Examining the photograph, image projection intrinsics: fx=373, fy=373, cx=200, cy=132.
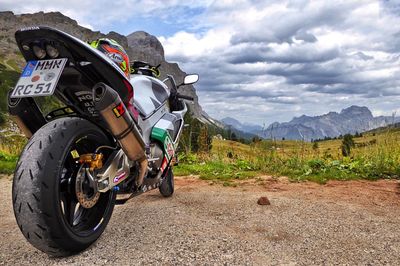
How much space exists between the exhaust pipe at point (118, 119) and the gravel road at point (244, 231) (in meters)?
1.00

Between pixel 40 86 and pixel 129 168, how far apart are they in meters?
1.34

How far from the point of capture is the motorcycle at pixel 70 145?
316 centimetres

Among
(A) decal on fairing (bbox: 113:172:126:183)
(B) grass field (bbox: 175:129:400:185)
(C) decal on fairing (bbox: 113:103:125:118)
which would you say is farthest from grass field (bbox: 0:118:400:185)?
(C) decal on fairing (bbox: 113:103:125:118)

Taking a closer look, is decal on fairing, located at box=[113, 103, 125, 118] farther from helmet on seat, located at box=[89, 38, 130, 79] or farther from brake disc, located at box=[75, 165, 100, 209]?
helmet on seat, located at box=[89, 38, 130, 79]

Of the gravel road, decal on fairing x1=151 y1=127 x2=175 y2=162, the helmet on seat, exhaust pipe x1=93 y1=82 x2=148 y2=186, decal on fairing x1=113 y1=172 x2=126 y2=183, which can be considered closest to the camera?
exhaust pipe x1=93 y1=82 x2=148 y2=186

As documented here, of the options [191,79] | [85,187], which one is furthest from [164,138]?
[191,79]

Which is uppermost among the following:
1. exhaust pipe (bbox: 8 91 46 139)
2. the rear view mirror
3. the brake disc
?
the rear view mirror

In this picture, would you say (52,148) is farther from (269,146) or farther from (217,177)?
(269,146)

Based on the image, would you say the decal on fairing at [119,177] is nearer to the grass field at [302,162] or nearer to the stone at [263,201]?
the stone at [263,201]

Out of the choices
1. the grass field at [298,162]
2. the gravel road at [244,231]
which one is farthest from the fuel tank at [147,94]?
the grass field at [298,162]

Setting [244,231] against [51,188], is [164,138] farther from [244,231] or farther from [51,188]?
[51,188]

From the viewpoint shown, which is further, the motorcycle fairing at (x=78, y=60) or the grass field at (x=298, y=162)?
the grass field at (x=298, y=162)

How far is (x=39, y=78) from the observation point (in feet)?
11.1

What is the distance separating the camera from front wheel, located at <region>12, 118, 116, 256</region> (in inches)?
123
